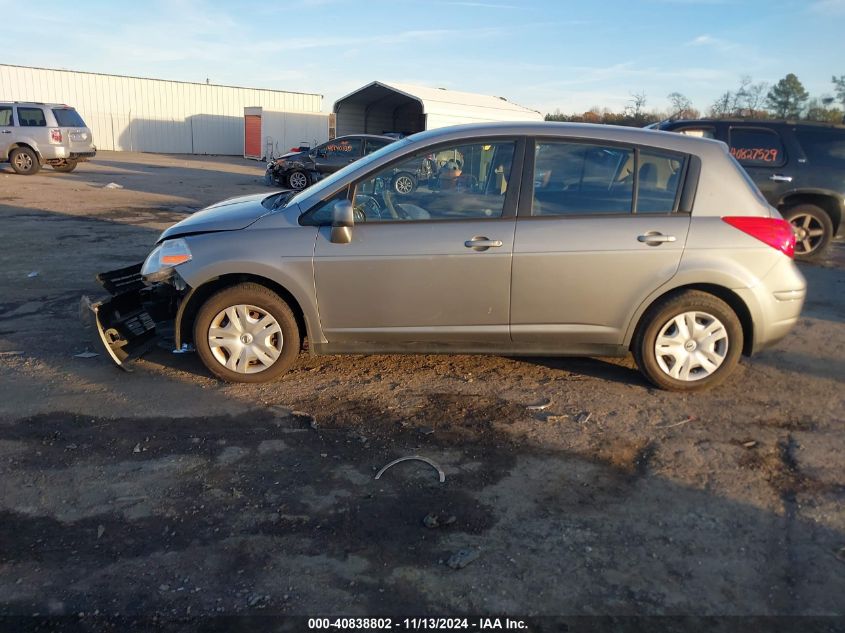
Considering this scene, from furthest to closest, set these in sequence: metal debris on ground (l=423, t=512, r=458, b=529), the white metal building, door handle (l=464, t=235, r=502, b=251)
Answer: the white metal building, door handle (l=464, t=235, r=502, b=251), metal debris on ground (l=423, t=512, r=458, b=529)

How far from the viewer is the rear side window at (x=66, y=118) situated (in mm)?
20094

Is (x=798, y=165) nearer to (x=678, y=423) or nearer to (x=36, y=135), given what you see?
(x=678, y=423)

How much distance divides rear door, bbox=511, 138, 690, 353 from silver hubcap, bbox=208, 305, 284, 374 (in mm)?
1741

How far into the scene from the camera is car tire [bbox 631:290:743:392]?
4.61 metres

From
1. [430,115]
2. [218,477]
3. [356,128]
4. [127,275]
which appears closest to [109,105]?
[356,128]

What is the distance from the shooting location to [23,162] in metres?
20.2

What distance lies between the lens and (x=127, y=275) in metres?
5.44

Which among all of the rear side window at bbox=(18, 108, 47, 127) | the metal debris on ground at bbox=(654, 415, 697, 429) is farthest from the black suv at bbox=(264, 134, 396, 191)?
the metal debris on ground at bbox=(654, 415, 697, 429)

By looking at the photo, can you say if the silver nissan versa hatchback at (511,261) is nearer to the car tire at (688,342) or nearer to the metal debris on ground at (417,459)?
the car tire at (688,342)

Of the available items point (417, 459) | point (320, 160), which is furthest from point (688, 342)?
point (320, 160)

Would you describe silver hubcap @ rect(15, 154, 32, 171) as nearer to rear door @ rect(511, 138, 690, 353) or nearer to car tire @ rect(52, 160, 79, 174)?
car tire @ rect(52, 160, 79, 174)

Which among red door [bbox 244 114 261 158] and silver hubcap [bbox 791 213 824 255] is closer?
silver hubcap [bbox 791 213 824 255]

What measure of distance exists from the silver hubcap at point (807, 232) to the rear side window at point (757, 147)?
3.01ft

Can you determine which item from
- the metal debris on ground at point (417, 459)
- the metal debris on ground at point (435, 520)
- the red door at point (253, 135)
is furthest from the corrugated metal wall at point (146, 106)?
the metal debris on ground at point (435, 520)
